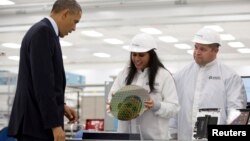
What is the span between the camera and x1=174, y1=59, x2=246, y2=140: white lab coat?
2.88 metres

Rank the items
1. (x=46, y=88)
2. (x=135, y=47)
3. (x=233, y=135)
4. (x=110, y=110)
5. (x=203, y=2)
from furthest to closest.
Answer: (x=203, y=2) → (x=135, y=47) → (x=110, y=110) → (x=46, y=88) → (x=233, y=135)

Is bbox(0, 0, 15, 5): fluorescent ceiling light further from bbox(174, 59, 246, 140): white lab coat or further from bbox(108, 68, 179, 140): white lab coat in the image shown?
bbox(108, 68, 179, 140): white lab coat

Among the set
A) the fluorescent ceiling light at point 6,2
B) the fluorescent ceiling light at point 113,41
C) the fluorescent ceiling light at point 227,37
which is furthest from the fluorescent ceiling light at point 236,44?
the fluorescent ceiling light at point 6,2

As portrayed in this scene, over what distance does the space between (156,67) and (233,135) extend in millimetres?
1154

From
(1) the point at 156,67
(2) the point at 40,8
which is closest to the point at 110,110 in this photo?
(1) the point at 156,67

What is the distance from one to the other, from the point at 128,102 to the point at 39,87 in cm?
54

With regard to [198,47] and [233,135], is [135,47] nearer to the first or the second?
[198,47]

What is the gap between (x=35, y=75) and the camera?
2.03 metres

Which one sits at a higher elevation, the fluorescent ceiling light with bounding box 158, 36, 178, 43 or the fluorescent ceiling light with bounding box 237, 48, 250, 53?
the fluorescent ceiling light with bounding box 158, 36, 178, 43

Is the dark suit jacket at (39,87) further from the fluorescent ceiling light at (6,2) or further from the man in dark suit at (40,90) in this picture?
the fluorescent ceiling light at (6,2)

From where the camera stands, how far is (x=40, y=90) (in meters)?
2.01

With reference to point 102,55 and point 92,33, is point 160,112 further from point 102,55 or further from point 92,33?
point 102,55

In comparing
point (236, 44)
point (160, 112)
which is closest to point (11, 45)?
point (236, 44)

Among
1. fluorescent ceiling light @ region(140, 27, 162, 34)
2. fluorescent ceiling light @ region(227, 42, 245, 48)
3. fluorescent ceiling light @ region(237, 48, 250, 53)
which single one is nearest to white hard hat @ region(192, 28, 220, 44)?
fluorescent ceiling light @ region(140, 27, 162, 34)
